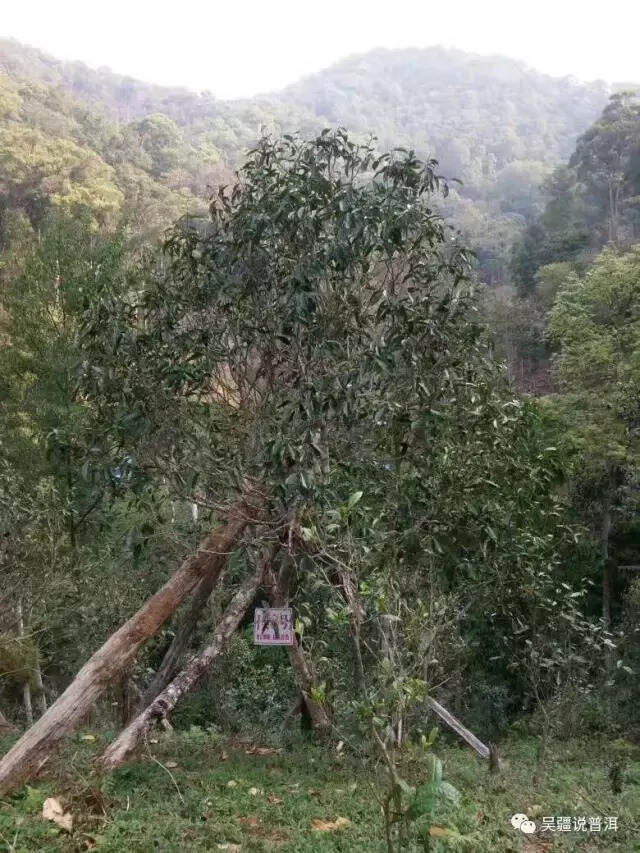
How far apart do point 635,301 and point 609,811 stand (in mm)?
10492

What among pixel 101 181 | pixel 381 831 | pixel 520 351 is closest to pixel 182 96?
pixel 101 181

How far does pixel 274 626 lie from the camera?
474 cm

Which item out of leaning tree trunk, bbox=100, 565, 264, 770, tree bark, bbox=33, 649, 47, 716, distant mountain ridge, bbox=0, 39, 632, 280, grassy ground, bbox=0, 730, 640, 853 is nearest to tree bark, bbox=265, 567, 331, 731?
leaning tree trunk, bbox=100, 565, 264, 770

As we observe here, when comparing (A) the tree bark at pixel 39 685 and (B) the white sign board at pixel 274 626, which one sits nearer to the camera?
(B) the white sign board at pixel 274 626

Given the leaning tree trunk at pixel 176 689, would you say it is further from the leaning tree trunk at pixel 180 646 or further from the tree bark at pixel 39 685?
the tree bark at pixel 39 685

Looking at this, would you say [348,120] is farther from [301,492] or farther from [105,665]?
[301,492]

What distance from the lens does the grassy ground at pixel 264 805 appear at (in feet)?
10.9

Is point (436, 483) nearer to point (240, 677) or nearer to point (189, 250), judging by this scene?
point (189, 250)

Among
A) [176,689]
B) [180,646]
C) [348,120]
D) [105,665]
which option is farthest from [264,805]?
[348,120]

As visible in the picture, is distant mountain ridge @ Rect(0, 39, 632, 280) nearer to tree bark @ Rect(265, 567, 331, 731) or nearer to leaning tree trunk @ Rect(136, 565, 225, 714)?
tree bark @ Rect(265, 567, 331, 731)

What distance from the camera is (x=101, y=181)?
2248 centimetres

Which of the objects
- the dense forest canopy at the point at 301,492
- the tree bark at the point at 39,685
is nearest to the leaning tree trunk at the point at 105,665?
the dense forest canopy at the point at 301,492

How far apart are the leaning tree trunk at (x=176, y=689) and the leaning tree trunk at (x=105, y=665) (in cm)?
32

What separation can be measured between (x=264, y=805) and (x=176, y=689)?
128cm
